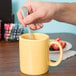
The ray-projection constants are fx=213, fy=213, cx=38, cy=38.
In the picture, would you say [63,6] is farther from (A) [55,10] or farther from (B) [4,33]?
(B) [4,33]

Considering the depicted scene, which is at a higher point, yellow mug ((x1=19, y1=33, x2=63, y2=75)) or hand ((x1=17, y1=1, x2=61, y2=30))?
hand ((x1=17, y1=1, x2=61, y2=30))

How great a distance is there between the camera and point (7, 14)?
120 centimetres

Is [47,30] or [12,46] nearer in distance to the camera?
[12,46]

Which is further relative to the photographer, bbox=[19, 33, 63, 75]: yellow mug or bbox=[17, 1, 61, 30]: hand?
bbox=[17, 1, 61, 30]: hand

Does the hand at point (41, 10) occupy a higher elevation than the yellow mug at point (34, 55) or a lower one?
higher

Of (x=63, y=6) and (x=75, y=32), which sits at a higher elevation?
(x=63, y=6)

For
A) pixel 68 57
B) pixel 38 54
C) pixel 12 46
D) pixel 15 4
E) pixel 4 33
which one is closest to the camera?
pixel 38 54

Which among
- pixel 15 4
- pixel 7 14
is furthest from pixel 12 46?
pixel 15 4

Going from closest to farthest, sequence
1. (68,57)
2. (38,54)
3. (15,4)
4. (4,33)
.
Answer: (38,54)
(68,57)
(4,33)
(15,4)

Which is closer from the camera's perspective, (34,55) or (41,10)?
(34,55)

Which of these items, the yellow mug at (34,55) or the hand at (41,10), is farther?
the hand at (41,10)

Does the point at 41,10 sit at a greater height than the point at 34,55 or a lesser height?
greater

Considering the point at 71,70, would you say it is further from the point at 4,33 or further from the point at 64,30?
the point at 64,30

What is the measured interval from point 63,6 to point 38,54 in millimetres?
337
